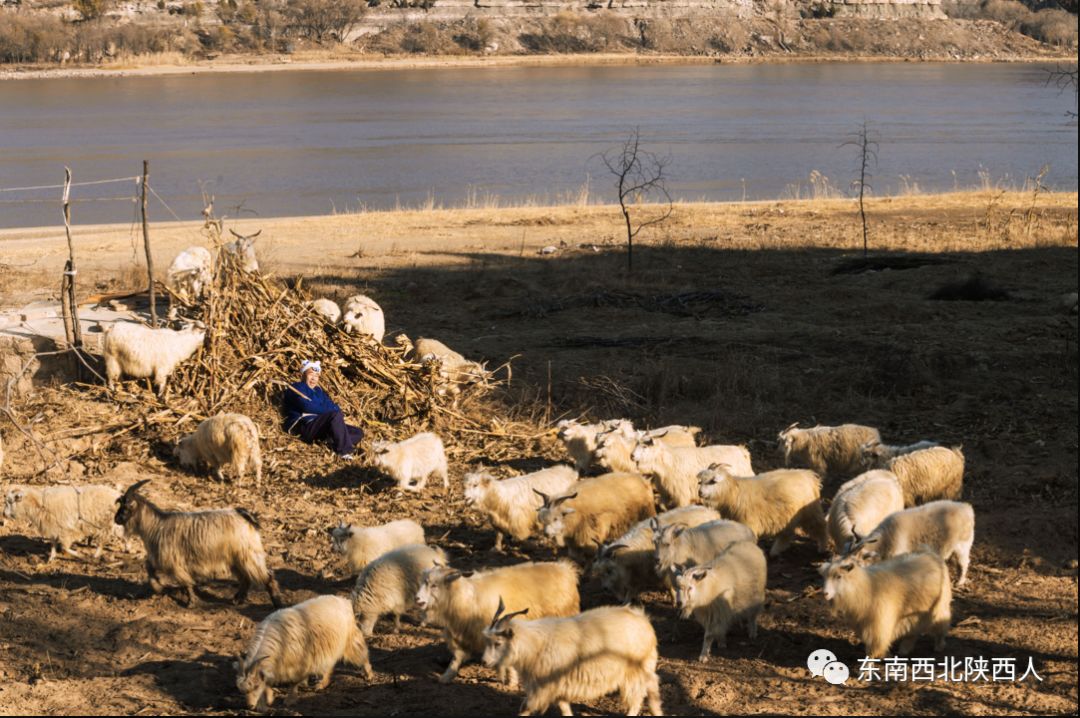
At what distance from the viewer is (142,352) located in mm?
10680

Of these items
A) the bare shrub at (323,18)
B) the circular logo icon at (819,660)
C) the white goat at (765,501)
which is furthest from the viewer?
the bare shrub at (323,18)

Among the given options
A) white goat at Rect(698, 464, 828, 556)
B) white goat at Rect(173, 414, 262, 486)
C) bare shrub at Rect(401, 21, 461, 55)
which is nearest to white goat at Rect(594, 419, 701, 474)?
white goat at Rect(698, 464, 828, 556)

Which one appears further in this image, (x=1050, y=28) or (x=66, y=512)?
(x=1050, y=28)

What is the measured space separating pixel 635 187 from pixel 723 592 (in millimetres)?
13847

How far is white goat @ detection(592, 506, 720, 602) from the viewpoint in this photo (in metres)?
7.35

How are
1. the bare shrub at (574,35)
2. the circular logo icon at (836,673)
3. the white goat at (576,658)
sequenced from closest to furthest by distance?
1. the white goat at (576,658)
2. the circular logo icon at (836,673)
3. the bare shrub at (574,35)

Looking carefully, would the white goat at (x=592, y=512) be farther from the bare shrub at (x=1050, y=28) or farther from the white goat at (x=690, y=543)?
the bare shrub at (x=1050, y=28)

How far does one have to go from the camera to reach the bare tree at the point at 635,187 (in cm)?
2053

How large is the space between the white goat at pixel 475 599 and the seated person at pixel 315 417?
369 centimetres

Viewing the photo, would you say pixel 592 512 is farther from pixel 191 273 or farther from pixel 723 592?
pixel 191 273

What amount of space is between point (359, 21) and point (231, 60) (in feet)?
29.2

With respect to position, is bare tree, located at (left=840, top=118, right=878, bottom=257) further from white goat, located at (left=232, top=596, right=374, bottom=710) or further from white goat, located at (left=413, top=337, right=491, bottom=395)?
white goat, located at (left=232, top=596, right=374, bottom=710)

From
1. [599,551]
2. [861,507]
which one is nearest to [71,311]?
[599,551]

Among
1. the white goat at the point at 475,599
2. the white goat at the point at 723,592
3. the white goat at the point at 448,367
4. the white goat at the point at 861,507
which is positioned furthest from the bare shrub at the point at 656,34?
the white goat at the point at 475,599
